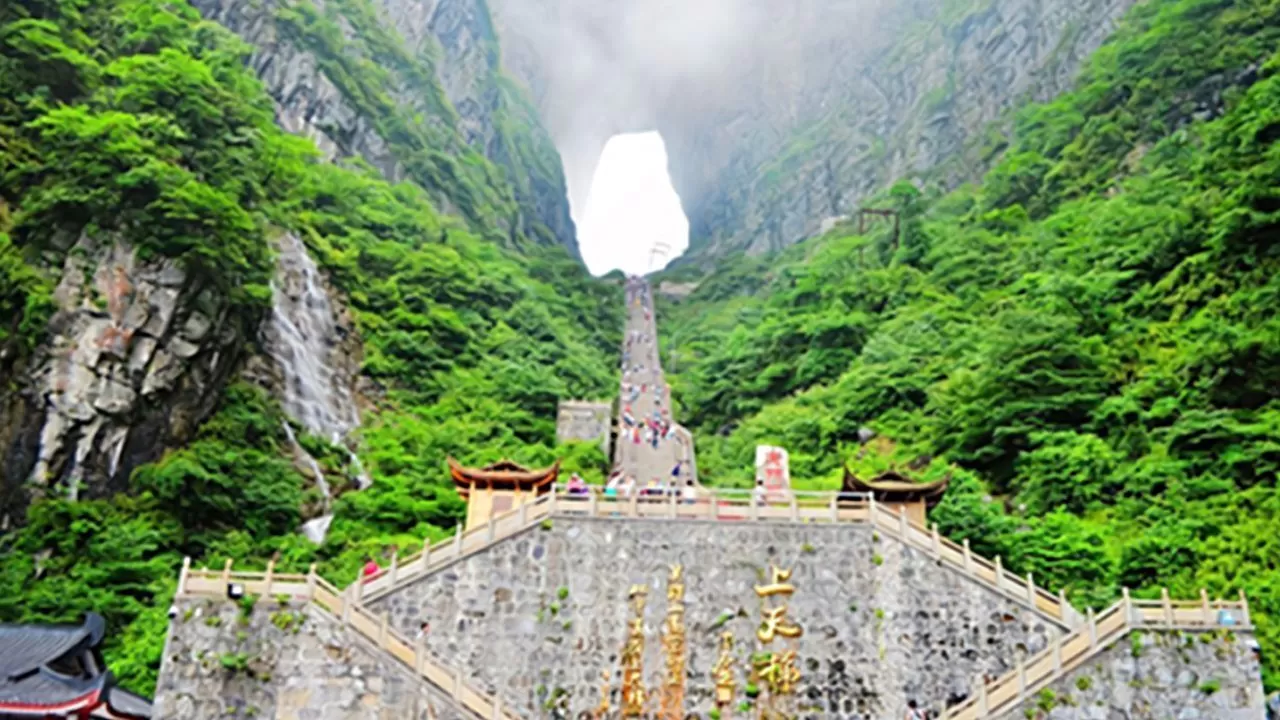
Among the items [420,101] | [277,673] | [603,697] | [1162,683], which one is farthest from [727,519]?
[420,101]

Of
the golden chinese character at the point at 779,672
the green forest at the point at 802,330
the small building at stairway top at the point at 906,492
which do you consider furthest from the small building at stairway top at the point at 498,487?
the small building at stairway top at the point at 906,492

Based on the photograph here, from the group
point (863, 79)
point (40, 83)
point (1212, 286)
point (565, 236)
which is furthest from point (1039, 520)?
point (565, 236)

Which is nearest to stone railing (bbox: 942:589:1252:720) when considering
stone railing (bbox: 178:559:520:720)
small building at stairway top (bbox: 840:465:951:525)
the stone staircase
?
the stone staircase

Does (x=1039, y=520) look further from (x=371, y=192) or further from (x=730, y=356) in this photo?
(x=371, y=192)

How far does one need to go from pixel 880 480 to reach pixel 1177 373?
8103mm

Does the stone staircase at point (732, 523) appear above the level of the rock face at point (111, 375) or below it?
below

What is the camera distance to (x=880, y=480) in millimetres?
18250

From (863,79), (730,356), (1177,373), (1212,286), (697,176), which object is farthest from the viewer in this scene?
(697,176)

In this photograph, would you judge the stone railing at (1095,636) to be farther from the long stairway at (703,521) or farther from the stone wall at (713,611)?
the stone wall at (713,611)

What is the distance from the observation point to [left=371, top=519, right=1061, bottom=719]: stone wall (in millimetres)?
15633

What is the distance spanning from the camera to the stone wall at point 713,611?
1563 centimetres

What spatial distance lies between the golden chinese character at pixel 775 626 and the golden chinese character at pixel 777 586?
241mm

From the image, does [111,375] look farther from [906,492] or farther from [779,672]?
[906,492]

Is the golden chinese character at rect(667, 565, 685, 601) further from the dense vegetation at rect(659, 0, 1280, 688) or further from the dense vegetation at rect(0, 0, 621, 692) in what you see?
the dense vegetation at rect(0, 0, 621, 692)
